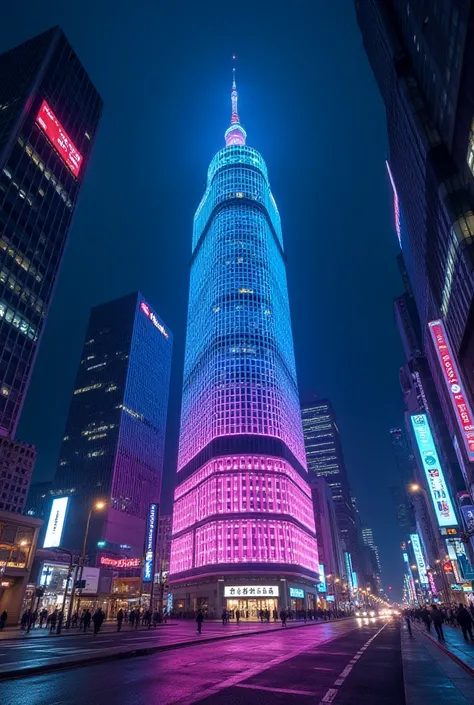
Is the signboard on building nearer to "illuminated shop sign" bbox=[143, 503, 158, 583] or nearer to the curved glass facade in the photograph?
the curved glass facade

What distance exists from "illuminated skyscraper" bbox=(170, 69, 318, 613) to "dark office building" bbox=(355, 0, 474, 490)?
63102 millimetres

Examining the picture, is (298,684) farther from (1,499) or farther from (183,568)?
(183,568)

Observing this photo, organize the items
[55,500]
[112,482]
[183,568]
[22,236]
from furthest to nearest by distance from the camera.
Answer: [112,482] → [183,568] → [22,236] → [55,500]

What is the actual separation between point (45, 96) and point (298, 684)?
11509 cm

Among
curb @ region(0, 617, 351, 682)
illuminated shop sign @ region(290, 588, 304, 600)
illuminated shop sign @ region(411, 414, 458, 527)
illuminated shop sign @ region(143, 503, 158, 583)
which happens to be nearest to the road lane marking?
curb @ region(0, 617, 351, 682)

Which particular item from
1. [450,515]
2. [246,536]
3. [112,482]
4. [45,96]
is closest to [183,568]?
[246,536]

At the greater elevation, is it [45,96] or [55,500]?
[45,96]

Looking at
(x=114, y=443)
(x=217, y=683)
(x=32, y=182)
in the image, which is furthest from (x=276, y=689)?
(x=114, y=443)

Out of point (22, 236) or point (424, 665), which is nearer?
point (424, 665)

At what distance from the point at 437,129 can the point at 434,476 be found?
159 feet

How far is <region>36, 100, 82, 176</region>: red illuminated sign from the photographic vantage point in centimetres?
8950

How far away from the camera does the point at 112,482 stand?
154125 millimetres

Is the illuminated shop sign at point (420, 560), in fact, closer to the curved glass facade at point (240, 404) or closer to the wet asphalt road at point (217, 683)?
the curved glass facade at point (240, 404)

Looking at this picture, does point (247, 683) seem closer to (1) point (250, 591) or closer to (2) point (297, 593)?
(1) point (250, 591)
